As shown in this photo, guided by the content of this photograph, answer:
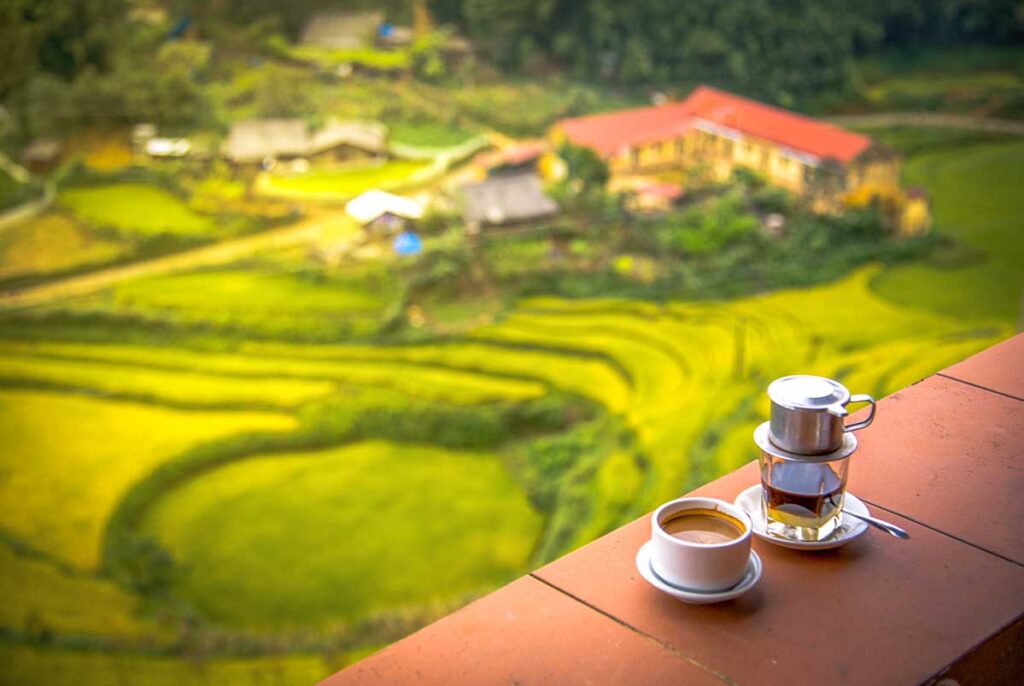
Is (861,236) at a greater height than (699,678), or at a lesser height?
lesser

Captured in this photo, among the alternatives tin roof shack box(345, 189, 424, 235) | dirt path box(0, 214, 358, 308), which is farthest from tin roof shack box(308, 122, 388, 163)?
dirt path box(0, 214, 358, 308)

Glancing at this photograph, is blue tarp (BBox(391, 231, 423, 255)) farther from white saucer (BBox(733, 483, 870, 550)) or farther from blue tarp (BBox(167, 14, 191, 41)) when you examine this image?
white saucer (BBox(733, 483, 870, 550))

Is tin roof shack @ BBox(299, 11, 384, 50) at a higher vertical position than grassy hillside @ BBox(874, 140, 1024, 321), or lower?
higher

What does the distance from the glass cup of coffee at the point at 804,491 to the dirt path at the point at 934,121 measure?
7.55 m

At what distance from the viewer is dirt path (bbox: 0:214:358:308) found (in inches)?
278

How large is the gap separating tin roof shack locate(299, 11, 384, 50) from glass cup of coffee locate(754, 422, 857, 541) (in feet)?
20.5

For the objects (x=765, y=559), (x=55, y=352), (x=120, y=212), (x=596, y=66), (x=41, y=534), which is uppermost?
(x=765, y=559)

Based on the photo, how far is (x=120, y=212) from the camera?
23.6ft

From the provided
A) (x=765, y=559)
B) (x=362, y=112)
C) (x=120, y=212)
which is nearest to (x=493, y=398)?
(x=362, y=112)

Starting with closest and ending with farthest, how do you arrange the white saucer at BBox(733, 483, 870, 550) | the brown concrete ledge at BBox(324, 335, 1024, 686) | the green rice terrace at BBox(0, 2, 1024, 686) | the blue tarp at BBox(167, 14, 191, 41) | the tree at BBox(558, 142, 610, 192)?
the brown concrete ledge at BBox(324, 335, 1024, 686) < the white saucer at BBox(733, 483, 870, 550) < the green rice terrace at BBox(0, 2, 1024, 686) < the blue tarp at BBox(167, 14, 191, 41) < the tree at BBox(558, 142, 610, 192)

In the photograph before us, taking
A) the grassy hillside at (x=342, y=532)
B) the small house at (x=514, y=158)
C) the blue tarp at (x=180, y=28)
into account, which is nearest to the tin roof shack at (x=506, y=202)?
the small house at (x=514, y=158)

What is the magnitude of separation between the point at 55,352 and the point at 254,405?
1226 millimetres

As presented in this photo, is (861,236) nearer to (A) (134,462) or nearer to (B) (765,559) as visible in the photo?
(A) (134,462)

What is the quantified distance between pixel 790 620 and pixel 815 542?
0.61 feet
